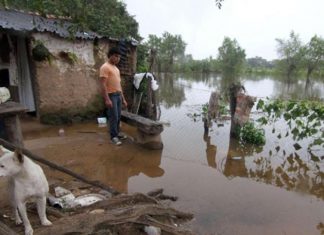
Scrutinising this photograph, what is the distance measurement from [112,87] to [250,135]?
3704 mm

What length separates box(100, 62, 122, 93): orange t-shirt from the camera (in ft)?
21.9

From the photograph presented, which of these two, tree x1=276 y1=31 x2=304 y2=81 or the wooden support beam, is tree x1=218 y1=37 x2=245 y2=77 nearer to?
tree x1=276 y1=31 x2=304 y2=81

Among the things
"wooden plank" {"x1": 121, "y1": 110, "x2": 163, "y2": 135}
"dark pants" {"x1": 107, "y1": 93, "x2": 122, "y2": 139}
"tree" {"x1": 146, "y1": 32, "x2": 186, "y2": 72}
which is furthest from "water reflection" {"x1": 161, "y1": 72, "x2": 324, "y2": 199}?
"tree" {"x1": 146, "y1": 32, "x2": 186, "y2": 72}

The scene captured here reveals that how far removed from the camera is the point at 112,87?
6883 mm

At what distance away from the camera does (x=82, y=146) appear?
23.2 ft

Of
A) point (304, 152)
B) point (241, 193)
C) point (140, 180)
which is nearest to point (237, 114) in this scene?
point (304, 152)

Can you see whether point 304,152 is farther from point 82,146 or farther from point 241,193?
Result: point 82,146

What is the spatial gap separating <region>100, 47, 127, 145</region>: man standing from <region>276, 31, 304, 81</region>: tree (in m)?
61.5

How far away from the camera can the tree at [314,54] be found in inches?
2218

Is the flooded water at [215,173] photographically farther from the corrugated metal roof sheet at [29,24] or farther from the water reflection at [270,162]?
the corrugated metal roof sheet at [29,24]

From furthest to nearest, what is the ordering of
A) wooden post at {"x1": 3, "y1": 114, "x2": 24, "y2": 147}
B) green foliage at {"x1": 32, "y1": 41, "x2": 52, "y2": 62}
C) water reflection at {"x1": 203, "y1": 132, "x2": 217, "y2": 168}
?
green foliage at {"x1": 32, "y1": 41, "x2": 52, "y2": 62}
water reflection at {"x1": 203, "y1": 132, "x2": 217, "y2": 168}
wooden post at {"x1": 3, "y1": 114, "x2": 24, "y2": 147}

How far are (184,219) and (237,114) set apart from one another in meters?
4.30

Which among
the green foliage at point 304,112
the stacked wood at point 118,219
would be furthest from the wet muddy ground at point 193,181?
the green foliage at point 304,112

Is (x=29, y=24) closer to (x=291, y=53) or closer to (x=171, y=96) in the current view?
(x=171, y=96)
